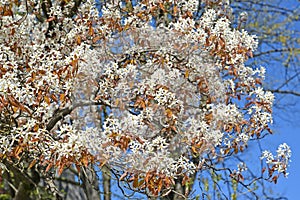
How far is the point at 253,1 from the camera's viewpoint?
5824 millimetres

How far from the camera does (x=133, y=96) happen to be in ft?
8.81

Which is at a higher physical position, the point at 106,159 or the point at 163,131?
the point at 163,131

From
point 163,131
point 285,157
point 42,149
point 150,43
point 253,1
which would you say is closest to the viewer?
point 42,149

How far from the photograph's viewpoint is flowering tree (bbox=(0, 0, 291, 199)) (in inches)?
94.1

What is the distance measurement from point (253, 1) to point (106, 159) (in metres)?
3.97

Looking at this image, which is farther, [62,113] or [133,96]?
[62,113]

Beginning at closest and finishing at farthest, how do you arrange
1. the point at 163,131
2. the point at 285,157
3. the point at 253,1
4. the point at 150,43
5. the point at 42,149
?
the point at 42,149 < the point at 163,131 < the point at 285,157 < the point at 150,43 < the point at 253,1

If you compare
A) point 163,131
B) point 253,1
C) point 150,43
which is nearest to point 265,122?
point 163,131

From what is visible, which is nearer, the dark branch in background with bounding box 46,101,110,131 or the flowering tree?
the flowering tree

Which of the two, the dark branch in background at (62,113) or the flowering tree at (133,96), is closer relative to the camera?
the flowering tree at (133,96)

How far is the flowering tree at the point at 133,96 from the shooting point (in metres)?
2.39

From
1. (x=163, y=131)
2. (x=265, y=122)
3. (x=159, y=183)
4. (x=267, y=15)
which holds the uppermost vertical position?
(x=267, y=15)

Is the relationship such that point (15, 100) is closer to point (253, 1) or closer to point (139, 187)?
point (139, 187)

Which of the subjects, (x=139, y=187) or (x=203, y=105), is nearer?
(x=139, y=187)
